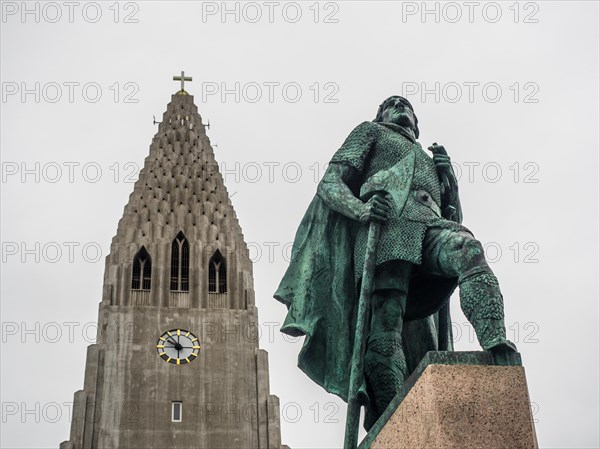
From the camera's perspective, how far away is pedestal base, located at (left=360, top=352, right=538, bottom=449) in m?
6.05

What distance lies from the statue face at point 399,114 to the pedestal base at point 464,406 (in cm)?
254

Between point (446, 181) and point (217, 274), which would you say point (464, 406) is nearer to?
point (446, 181)

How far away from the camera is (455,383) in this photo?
20.5ft

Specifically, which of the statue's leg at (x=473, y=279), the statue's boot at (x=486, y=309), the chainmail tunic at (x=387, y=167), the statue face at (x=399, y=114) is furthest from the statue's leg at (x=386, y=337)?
the statue face at (x=399, y=114)

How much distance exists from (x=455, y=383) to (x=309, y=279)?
1.84 meters

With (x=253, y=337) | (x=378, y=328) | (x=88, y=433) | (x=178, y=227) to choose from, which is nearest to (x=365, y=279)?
(x=378, y=328)

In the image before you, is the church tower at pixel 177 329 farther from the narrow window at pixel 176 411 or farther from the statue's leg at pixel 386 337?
the statue's leg at pixel 386 337

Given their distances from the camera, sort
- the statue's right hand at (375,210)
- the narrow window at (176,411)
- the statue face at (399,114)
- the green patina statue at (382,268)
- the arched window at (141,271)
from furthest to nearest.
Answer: the arched window at (141,271) → the narrow window at (176,411) → the statue face at (399,114) → the statue's right hand at (375,210) → the green patina statue at (382,268)

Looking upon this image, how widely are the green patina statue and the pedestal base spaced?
1.18ft

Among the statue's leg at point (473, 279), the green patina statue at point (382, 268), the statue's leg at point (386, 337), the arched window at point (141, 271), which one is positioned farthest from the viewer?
the arched window at point (141, 271)

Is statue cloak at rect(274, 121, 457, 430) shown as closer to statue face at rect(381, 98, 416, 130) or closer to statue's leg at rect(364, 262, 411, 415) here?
statue's leg at rect(364, 262, 411, 415)

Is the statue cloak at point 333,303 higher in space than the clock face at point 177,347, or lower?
lower

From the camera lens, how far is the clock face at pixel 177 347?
5972cm

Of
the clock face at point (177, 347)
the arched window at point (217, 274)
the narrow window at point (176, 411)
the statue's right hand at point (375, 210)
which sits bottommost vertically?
the statue's right hand at point (375, 210)
